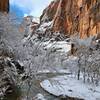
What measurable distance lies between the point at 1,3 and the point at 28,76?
56.6 ft

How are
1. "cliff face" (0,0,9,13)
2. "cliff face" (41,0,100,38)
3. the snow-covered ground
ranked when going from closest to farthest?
the snow-covered ground < "cliff face" (0,0,9,13) < "cliff face" (41,0,100,38)

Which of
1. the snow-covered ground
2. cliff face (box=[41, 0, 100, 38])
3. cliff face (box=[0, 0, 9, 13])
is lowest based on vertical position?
the snow-covered ground

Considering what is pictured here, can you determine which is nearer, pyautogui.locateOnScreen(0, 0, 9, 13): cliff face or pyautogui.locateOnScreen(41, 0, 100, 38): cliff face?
pyautogui.locateOnScreen(0, 0, 9, 13): cliff face

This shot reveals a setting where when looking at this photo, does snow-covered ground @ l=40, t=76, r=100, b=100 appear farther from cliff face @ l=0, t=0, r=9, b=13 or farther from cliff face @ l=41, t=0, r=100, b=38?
cliff face @ l=41, t=0, r=100, b=38

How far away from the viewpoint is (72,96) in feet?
91.6

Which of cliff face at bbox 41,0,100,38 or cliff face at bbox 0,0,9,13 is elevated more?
cliff face at bbox 41,0,100,38

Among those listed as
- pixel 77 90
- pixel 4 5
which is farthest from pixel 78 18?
pixel 77 90

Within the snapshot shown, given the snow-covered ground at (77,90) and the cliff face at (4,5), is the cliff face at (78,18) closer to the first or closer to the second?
the cliff face at (4,5)

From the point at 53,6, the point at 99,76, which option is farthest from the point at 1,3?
the point at 53,6

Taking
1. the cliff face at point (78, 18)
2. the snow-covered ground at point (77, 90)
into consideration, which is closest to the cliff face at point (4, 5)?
the snow-covered ground at point (77, 90)

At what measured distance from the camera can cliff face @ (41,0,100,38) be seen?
3708 inches

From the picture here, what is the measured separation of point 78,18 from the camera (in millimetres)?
111812

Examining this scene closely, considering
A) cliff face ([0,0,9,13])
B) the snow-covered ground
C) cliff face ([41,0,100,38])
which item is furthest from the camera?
cliff face ([41,0,100,38])

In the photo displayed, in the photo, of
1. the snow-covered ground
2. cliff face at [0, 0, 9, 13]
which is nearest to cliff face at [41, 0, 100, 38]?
cliff face at [0, 0, 9, 13]
